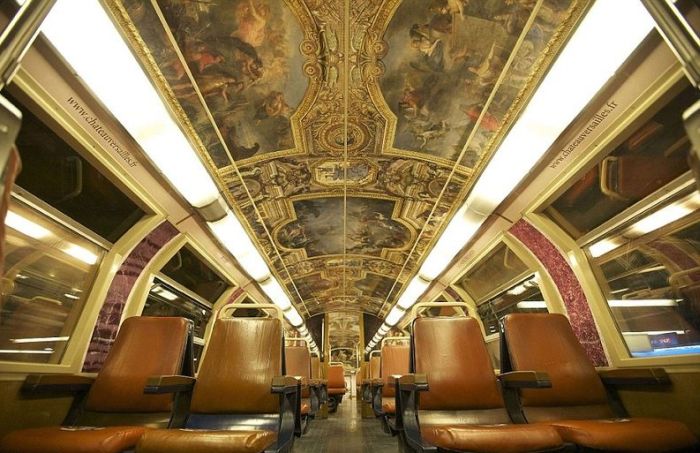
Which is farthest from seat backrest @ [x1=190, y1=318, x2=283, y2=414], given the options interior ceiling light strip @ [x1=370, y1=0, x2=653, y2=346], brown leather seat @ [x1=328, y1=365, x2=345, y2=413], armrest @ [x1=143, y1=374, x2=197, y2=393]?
brown leather seat @ [x1=328, y1=365, x2=345, y2=413]

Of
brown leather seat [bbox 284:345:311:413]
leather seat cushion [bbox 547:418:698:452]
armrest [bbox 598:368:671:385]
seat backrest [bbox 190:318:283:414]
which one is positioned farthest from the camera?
brown leather seat [bbox 284:345:311:413]

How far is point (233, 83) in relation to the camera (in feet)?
11.9

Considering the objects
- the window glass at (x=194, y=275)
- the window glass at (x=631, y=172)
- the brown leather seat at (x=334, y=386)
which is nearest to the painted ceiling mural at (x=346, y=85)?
the window glass at (x=631, y=172)

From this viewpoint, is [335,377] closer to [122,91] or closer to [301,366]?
[301,366]

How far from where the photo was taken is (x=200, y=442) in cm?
179

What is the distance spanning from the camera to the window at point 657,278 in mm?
2883

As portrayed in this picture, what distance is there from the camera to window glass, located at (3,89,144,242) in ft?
9.43

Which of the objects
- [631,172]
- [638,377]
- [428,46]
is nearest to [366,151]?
[428,46]

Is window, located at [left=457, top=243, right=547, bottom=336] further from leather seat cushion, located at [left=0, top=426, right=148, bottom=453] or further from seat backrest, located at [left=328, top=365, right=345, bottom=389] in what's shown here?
seat backrest, located at [left=328, top=365, right=345, bottom=389]

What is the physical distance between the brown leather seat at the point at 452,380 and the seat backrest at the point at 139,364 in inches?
86.1

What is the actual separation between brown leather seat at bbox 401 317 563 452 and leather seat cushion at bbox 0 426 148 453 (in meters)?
1.81

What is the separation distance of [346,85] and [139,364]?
355 centimetres

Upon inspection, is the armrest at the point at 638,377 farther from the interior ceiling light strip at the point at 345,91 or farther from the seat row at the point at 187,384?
the interior ceiling light strip at the point at 345,91

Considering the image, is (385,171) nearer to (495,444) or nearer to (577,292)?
(577,292)
